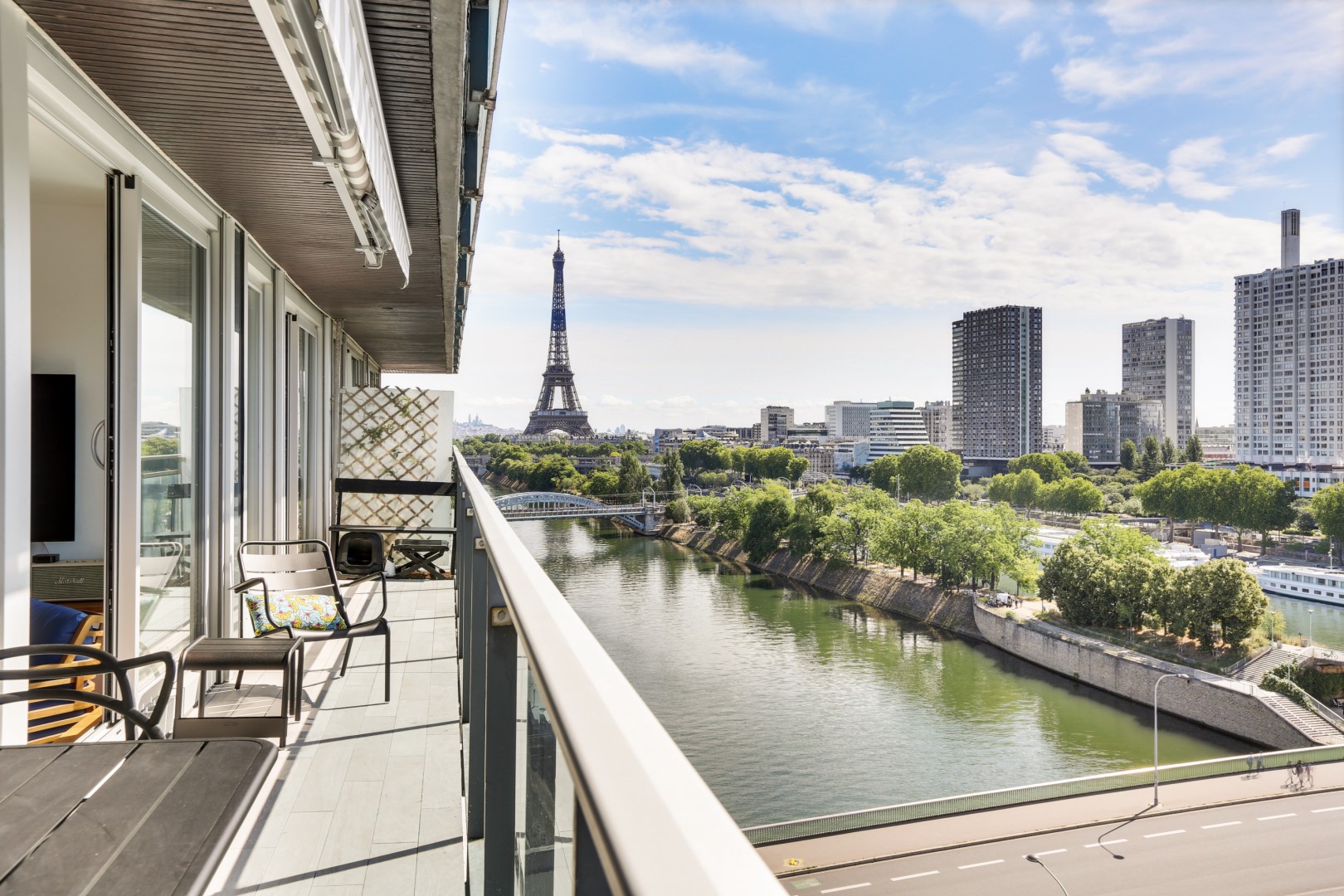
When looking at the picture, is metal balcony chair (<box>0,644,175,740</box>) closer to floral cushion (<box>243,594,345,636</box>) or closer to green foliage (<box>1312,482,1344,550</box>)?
floral cushion (<box>243,594,345,636</box>)

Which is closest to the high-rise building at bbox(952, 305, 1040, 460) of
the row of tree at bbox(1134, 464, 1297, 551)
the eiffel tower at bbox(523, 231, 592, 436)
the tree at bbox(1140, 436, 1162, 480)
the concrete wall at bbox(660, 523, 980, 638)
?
the tree at bbox(1140, 436, 1162, 480)

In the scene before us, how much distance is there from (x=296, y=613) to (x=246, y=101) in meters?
1.47

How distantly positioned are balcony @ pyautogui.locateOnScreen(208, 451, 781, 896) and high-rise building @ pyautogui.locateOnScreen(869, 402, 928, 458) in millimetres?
70643

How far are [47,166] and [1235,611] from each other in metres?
26.9

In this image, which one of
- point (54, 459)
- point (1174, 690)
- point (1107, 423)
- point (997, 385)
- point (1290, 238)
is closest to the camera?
point (54, 459)

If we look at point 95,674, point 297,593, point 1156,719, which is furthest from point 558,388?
point 95,674

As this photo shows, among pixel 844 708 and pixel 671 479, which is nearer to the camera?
pixel 844 708

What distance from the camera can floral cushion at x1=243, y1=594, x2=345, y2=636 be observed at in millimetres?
2576

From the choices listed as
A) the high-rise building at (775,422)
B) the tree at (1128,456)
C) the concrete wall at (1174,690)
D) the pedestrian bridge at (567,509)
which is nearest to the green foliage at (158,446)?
the concrete wall at (1174,690)

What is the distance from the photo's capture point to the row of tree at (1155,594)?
23.0 m

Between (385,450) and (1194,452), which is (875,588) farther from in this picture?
(1194,452)

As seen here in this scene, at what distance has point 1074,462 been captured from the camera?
52.6 meters

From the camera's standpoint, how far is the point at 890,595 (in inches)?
1070

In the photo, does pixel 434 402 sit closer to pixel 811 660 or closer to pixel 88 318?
pixel 88 318
